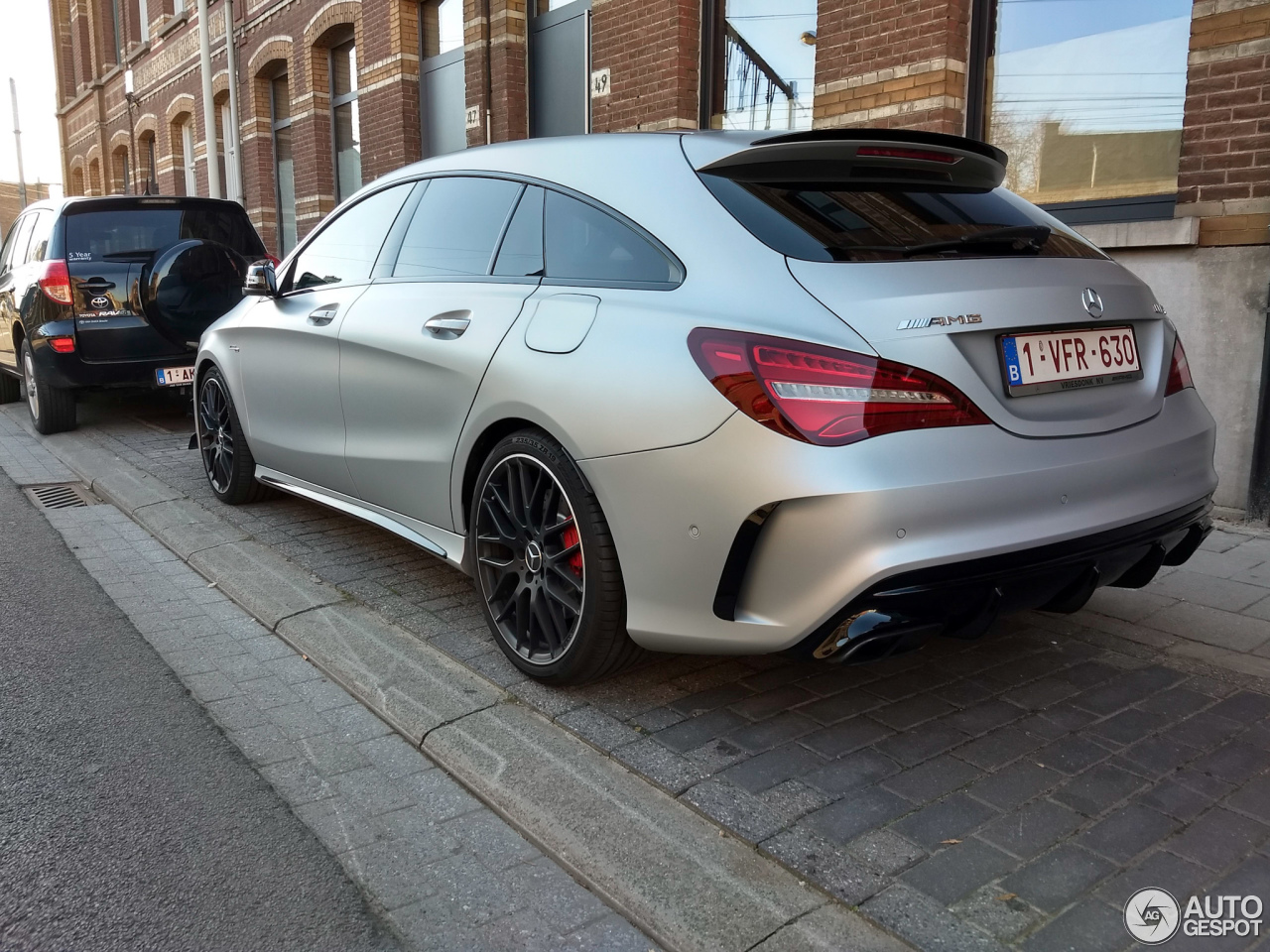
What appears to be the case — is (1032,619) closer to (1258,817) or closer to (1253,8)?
(1258,817)

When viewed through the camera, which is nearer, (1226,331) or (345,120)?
(1226,331)

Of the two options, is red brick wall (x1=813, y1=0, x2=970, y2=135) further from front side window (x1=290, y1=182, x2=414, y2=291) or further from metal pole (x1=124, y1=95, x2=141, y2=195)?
metal pole (x1=124, y1=95, x2=141, y2=195)

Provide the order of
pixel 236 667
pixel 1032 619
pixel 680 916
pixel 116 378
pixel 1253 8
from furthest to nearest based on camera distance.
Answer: pixel 116 378
pixel 1253 8
pixel 1032 619
pixel 236 667
pixel 680 916

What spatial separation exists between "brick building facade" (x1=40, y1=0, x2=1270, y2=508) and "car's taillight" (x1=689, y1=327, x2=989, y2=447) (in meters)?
3.79

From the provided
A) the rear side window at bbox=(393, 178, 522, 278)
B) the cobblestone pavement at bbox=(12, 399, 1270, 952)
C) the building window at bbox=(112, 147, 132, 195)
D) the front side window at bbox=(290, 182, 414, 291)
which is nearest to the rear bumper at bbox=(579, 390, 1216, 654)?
the cobblestone pavement at bbox=(12, 399, 1270, 952)

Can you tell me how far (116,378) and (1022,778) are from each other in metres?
7.48

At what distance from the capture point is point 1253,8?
5324 millimetres

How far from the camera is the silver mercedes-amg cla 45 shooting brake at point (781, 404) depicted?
2.48 m

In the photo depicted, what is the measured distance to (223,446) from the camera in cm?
575

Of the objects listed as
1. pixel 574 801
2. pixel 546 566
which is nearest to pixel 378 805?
pixel 574 801

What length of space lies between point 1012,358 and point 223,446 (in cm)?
443

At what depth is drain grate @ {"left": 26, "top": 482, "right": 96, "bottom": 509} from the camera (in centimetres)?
620

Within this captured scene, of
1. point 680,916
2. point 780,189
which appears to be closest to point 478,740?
point 680,916

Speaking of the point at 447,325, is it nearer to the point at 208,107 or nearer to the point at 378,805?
the point at 378,805
